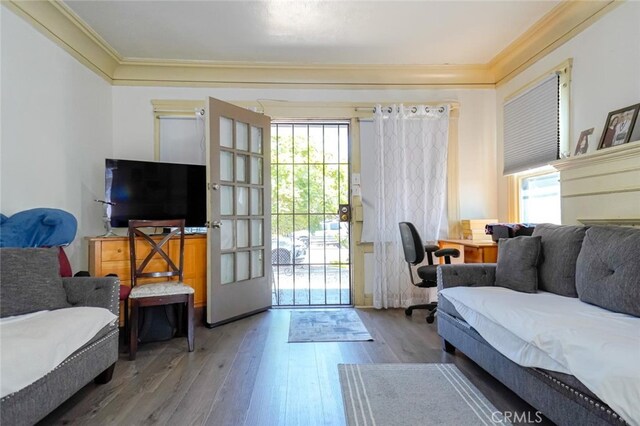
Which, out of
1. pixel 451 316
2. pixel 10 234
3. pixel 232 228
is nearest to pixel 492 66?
pixel 451 316

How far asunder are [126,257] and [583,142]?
3830 millimetres

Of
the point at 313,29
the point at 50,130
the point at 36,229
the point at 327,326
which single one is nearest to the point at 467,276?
the point at 327,326

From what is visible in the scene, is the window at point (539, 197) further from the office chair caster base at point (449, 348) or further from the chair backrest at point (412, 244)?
the office chair caster base at point (449, 348)

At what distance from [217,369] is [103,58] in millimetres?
3133

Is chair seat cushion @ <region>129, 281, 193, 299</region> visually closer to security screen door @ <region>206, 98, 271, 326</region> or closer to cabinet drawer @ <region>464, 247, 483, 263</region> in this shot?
security screen door @ <region>206, 98, 271, 326</region>

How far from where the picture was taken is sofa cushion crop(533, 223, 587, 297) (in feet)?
6.63

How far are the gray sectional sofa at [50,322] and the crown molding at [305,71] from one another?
2.07 meters

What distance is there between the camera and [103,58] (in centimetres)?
327

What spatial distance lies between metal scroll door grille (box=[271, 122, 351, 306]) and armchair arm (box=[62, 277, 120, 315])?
2.34 meters

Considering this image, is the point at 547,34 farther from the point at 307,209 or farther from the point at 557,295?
the point at 307,209

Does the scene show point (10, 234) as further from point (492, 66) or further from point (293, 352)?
point (492, 66)

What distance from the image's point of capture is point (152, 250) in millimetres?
2766

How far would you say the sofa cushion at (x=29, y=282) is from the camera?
1.73 metres

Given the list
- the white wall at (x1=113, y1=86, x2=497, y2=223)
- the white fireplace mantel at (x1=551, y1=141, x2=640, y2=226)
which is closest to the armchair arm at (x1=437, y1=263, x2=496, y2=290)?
the white fireplace mantel at (x1=551, y1=141, x2=640, y2=226)
